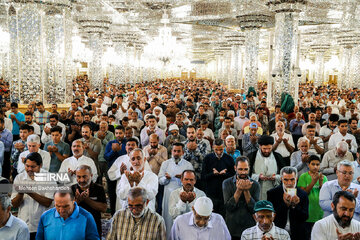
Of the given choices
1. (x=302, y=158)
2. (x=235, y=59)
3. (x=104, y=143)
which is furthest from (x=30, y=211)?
(x=235, y=59)

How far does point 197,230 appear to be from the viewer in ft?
10.3

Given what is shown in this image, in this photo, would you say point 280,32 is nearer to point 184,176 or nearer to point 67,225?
point 184,176

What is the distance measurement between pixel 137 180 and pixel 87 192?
691mm

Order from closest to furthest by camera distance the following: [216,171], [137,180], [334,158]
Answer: [137,180] < [216,171] < [334,158]

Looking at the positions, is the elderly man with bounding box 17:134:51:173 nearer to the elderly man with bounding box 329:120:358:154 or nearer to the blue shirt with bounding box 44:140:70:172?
the blue shirt with bounding box 44:140:70:172

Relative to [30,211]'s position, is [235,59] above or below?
above

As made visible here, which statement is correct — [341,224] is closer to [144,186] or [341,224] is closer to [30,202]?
[144,186]

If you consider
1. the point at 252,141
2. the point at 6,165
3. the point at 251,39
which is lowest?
the point at 6,165

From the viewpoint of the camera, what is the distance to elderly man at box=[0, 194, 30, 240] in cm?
275

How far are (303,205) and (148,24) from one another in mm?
15669

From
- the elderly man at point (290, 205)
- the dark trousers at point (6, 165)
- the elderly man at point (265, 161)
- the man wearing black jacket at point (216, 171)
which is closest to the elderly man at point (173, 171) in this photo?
the man wearing black jacket at point (216, 171)

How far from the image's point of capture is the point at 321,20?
652 inches

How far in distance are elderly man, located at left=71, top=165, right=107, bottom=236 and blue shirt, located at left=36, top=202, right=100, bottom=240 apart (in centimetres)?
42

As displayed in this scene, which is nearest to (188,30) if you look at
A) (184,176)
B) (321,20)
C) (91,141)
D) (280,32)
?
(321,20)
